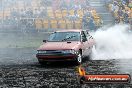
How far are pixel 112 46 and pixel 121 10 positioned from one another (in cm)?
1288

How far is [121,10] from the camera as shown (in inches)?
1341

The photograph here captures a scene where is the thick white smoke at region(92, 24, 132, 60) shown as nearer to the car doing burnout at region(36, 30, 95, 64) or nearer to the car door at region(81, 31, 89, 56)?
the car door at region(81, 31, 89, 56)

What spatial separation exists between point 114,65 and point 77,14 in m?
18.1

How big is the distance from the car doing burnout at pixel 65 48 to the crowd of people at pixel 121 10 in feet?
51.3

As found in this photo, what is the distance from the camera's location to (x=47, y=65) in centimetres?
1662

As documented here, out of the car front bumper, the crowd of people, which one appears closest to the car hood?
the car front bumper

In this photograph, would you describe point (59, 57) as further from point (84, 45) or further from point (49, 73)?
point (49, 73)

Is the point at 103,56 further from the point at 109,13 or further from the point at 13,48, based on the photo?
the point at 109,13

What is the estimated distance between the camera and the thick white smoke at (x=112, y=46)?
19.6m

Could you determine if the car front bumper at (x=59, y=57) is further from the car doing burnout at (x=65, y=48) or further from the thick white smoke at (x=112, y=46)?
the thick white smoke at (x=112, y=46)

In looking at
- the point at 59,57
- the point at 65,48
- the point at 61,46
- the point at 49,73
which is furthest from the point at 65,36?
the point at 49,73

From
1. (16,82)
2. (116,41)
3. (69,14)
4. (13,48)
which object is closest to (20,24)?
(69,14)

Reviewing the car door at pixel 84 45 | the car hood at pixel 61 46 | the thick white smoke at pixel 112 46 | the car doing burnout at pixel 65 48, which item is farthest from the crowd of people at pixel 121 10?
the car hood at pixel 61 46

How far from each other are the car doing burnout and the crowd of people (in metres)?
15.7
